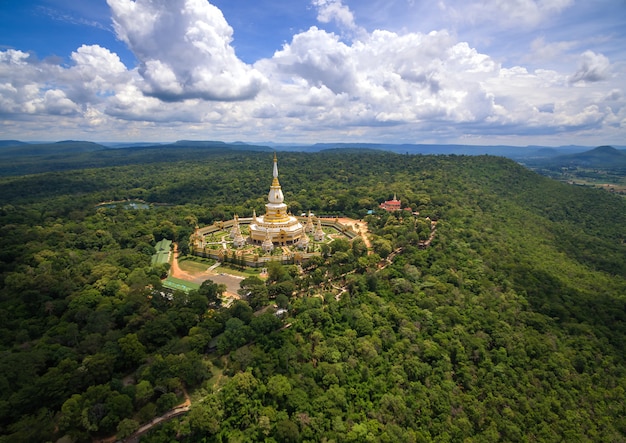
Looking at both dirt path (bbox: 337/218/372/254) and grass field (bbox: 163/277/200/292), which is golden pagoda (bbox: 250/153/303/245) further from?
grass field (bbox: 163/277/200/292)

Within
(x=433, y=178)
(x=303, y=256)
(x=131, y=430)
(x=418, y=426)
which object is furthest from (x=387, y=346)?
(x=433, y=178)

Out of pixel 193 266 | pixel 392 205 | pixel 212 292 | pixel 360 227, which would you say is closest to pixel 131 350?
pixel 212 292

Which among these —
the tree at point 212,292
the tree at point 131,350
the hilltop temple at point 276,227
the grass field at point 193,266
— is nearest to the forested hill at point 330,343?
the tree at point 131,350

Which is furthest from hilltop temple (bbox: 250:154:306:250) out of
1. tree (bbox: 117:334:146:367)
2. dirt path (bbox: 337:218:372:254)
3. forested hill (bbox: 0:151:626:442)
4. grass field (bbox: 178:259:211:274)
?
tree (bbox: 117:334:146:367)

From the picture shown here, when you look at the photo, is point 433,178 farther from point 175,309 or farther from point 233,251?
point 175,309

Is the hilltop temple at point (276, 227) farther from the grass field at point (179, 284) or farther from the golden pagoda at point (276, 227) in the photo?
the grass field at point (179, 284)

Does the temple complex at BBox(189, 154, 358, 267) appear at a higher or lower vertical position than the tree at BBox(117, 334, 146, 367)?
higher
